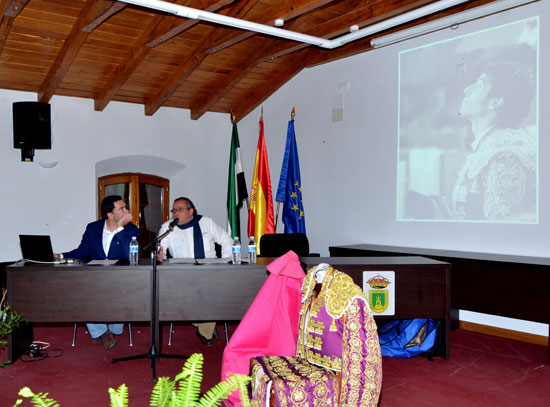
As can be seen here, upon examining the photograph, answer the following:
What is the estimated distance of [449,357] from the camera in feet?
13.6

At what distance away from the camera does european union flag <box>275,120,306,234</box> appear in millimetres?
6543

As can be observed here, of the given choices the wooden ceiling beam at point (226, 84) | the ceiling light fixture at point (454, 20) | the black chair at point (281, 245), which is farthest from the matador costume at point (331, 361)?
the wooden ceiling beam at point (226, 84)

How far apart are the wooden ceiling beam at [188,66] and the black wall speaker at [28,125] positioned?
57.6 inches

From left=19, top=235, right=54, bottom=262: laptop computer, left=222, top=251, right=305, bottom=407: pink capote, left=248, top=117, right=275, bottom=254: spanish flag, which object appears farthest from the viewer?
left=248, top=117, right=275, bottom=254: spanish flag

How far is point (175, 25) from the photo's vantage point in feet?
17.7

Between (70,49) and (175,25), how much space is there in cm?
121

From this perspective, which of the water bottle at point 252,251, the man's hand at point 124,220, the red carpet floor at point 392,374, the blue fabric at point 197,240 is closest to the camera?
the red carpet floor at point 392,374

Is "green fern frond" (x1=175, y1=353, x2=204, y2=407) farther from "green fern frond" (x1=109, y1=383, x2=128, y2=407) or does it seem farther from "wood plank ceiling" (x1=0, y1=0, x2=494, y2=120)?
"wood plank ceiling" (x1=0, y1=0, x2=494, y2=120)

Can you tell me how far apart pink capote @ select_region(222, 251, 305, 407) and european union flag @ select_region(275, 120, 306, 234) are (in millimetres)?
3679

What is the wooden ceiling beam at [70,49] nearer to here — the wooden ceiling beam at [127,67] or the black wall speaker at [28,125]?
the black wall speaker at [28,125]

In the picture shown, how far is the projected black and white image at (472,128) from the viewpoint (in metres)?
4.72

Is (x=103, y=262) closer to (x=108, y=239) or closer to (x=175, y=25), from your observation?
(x=108, y=239)

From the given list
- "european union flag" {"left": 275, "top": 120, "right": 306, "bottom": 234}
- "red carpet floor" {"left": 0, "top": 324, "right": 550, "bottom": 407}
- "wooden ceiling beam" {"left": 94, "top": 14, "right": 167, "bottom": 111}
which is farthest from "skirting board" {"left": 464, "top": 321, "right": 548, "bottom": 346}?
"wooden ceiling beam" {"left": 94, "top": 14, "right": 167, "bottom": 111}

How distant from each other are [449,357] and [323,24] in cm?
366
